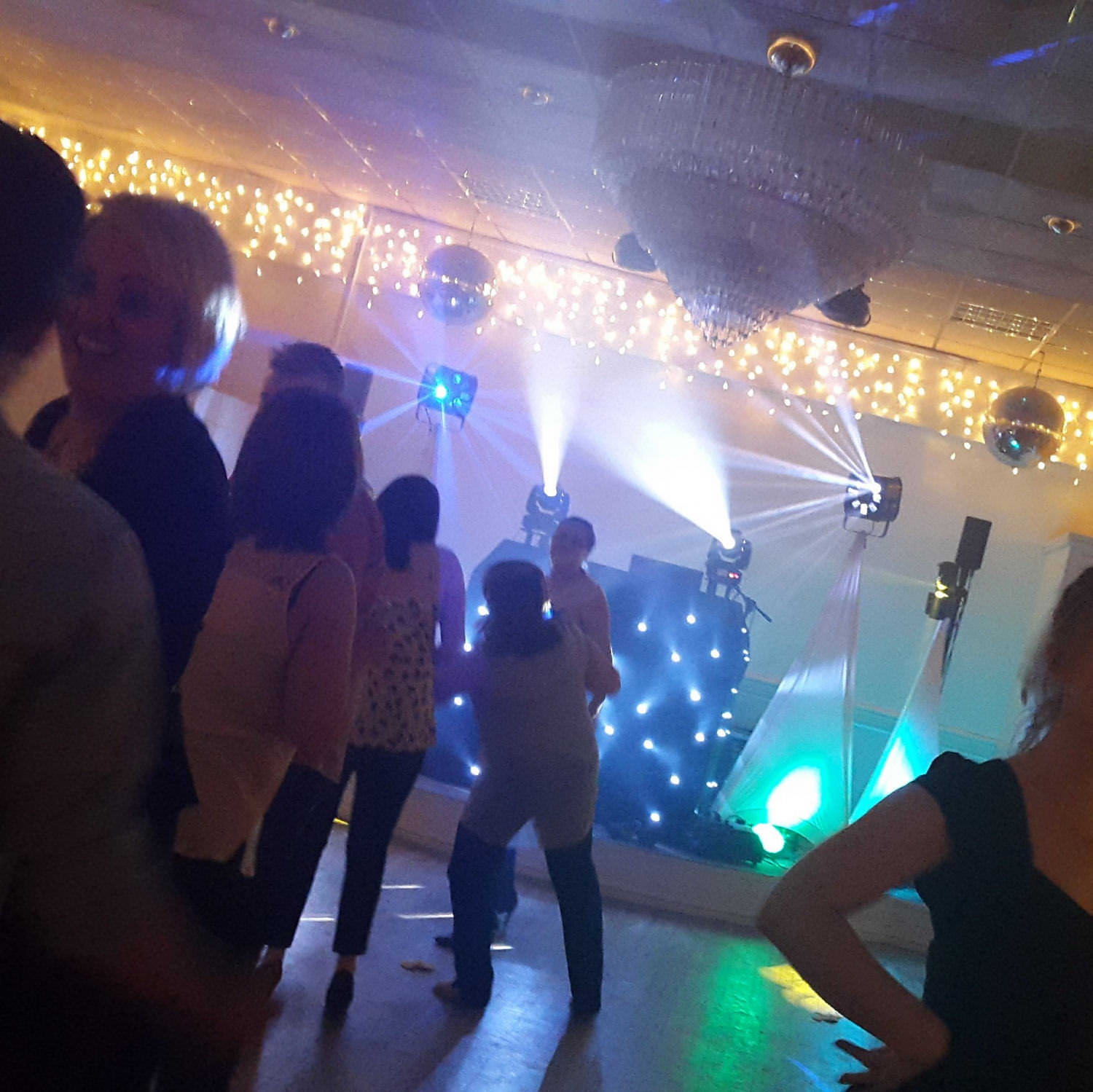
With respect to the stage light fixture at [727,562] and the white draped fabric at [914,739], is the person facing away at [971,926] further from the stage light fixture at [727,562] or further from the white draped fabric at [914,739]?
the stage light fixture at [727,562]

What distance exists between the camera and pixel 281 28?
4.32m

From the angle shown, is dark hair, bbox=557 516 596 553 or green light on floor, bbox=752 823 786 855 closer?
dark hair, bbox=557 516 596 553

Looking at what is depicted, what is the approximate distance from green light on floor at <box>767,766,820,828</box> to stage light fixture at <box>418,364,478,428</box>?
119 inches

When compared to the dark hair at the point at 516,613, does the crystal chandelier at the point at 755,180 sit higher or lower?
higher

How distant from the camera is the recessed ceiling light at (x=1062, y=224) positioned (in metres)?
4.28

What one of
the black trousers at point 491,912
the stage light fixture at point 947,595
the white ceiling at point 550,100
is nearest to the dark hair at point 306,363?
the black trousers at point 491,912

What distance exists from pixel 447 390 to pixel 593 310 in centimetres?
115

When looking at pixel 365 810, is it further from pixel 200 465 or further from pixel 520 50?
pixel 520 50

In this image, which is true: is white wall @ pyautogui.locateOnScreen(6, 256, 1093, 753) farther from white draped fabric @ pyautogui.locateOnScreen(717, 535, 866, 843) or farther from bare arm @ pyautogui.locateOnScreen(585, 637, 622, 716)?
bare arm @ pyautogui.locateOnScreen(585, 637, 622, 716)

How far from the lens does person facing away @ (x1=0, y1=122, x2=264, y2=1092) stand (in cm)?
66

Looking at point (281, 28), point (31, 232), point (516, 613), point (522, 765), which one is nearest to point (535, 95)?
point (281, 28)

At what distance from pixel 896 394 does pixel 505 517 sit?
267 cm

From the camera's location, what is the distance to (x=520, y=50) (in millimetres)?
4086

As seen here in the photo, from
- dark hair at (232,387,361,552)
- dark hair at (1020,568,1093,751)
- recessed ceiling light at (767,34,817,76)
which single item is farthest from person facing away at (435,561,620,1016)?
recessed ceiling light at (767,34,817,76)
